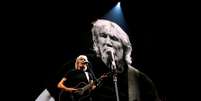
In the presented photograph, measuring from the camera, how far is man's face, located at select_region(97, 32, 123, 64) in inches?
142

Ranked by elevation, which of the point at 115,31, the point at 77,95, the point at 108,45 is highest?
the point at 115,31

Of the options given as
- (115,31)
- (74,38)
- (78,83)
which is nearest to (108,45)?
(115,31)

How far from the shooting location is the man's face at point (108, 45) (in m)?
3.61

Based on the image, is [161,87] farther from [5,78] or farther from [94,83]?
[5,78]

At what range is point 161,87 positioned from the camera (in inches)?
144

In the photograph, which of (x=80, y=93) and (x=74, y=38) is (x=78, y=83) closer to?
(x=80, y=93)

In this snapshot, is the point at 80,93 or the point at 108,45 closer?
the point at 80,93

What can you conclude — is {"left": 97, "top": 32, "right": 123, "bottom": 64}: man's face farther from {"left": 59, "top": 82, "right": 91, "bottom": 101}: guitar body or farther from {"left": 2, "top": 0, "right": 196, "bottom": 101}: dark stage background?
{"left": 59, "top": 82, "right": 91, "bottom": 101}: guitar body

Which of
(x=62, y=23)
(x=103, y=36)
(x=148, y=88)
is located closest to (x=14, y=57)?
(x=62, y=23)

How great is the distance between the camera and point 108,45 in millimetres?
3619

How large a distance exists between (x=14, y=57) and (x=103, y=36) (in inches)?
28.3

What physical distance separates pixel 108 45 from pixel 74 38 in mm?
274

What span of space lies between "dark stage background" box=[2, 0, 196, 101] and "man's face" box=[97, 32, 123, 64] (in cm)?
9

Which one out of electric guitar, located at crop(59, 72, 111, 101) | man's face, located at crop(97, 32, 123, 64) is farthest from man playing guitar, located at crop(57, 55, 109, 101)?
man's face, located at crop(97, 32, 123, 64)
